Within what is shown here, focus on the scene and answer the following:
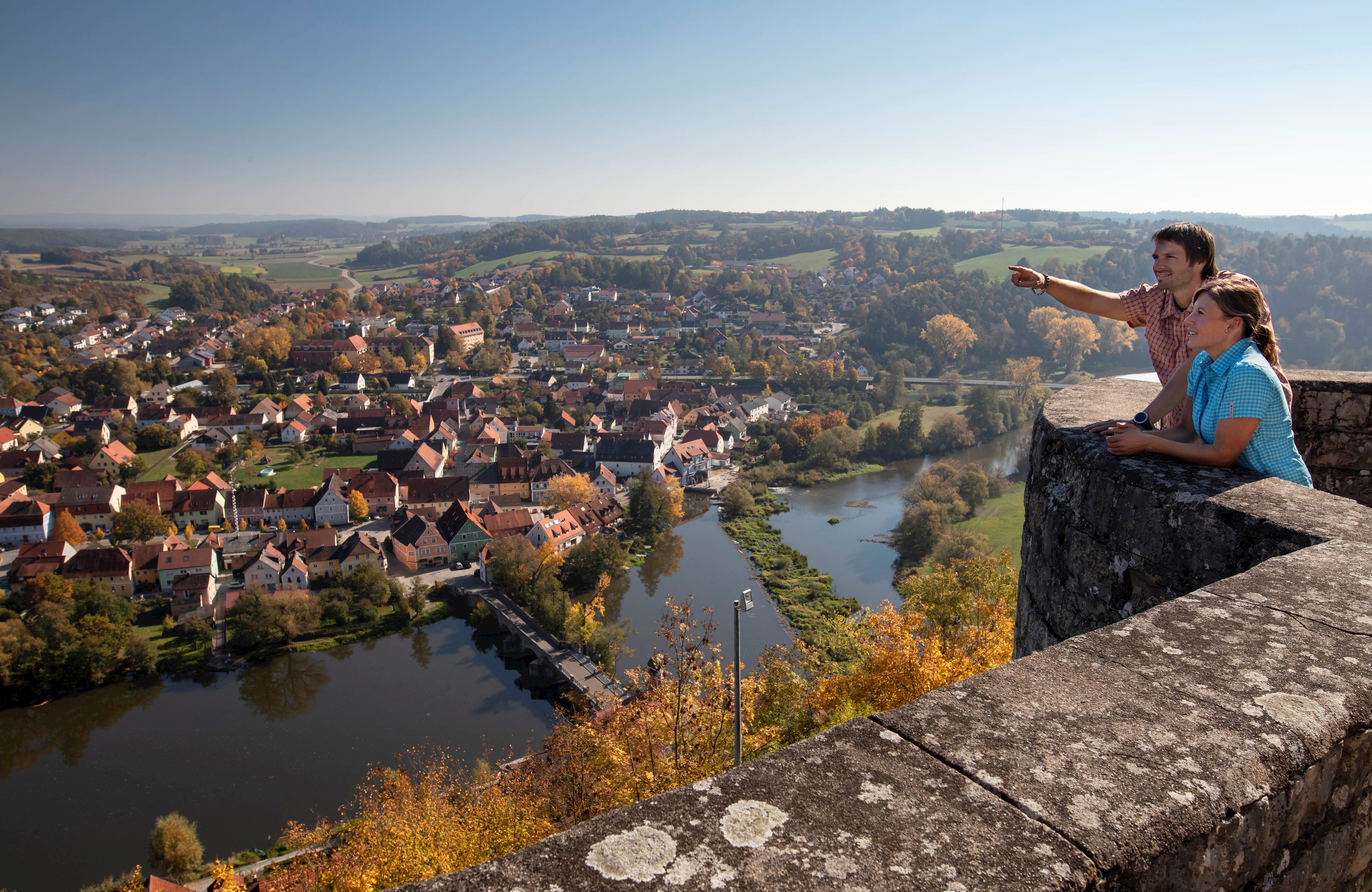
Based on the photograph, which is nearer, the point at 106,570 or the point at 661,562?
the point at 106,570

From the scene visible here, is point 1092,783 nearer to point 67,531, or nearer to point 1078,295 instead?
point 1078,295

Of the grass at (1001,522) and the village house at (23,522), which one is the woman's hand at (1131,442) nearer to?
the grass at (1001,522)

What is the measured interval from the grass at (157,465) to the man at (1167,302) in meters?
38.1

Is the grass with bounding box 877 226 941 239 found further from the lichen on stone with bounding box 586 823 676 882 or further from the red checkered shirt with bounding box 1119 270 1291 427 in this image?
the lichen on stone with bounding box 586 823 676 882

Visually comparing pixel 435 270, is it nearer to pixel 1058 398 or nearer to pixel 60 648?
pixel 60 648

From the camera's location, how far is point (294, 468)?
36.5m

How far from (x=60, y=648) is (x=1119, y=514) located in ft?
78.3

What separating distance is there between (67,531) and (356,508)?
9351mm

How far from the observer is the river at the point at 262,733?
14117mm

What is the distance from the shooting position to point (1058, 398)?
10.0 feet

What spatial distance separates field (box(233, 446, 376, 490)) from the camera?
34.2 meters

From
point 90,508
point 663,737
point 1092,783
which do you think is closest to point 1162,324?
point 1092,783

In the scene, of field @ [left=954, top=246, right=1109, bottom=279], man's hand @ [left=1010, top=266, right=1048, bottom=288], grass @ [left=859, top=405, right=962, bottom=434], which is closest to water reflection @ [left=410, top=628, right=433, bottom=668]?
man's hand @ [left=1010, top=266, right=1048, bottom=288]

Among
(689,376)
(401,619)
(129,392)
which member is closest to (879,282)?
(689,376)
